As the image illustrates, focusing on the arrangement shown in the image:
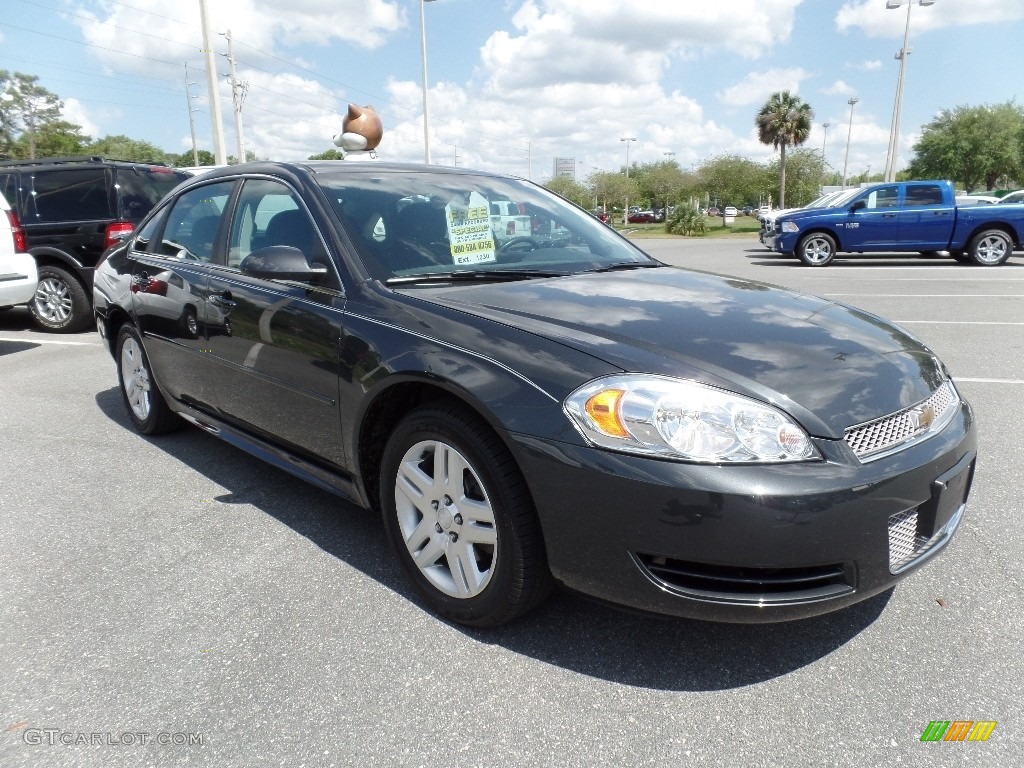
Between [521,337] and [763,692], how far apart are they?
1.24 metres

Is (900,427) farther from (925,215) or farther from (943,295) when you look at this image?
(925,215)

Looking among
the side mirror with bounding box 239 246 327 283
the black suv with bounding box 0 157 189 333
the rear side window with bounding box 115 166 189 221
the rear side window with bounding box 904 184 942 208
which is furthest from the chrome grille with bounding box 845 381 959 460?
the rear side window with bounding box 904 184 942 208

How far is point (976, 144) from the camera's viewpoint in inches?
1898

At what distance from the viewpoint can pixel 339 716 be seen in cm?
209

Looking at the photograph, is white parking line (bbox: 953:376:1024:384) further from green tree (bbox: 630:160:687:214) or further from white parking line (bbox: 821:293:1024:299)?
green tree (bbox: 630:160:687:214)

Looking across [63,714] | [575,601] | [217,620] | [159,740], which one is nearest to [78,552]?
[217,620]

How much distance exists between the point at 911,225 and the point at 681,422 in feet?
50.6

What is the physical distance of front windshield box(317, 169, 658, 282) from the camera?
118 inches

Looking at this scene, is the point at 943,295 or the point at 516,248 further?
the point at 943,295

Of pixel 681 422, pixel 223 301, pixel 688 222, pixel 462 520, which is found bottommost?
pixel 688 222

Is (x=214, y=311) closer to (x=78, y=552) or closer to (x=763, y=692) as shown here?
(x=78, y=552)

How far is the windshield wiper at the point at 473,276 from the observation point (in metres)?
2.86

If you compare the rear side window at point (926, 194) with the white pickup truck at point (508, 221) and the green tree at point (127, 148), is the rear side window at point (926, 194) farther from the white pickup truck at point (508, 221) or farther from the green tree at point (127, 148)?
the green tree at point (127, 148)

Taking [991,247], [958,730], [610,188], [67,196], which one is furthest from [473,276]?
[610,188]
